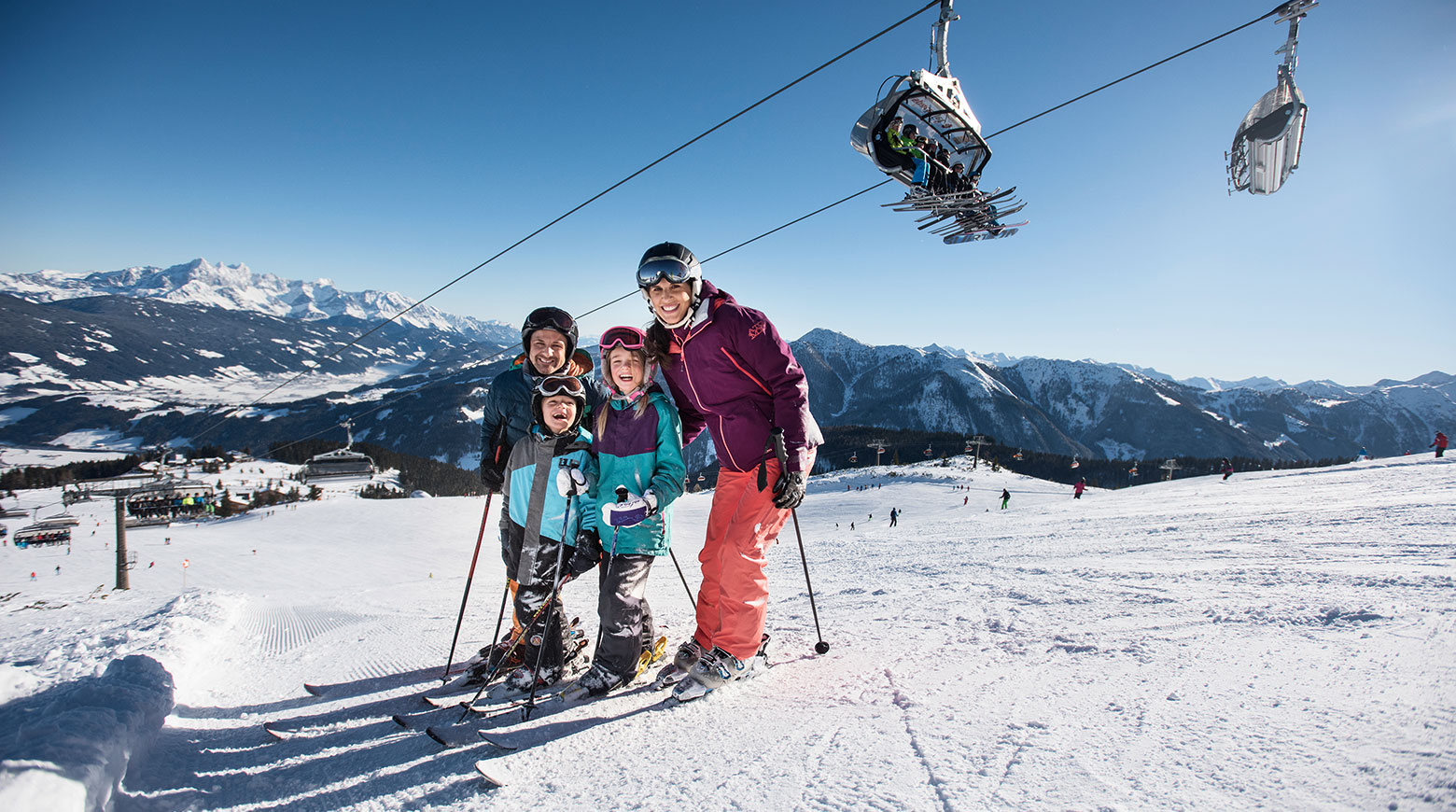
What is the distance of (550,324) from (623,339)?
693mm

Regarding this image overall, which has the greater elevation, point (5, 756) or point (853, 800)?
point (5, 756)

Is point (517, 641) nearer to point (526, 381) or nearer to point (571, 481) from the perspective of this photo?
point (571, 481)

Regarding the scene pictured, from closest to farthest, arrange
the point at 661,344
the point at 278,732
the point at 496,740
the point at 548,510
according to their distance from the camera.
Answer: the point at 496,740, the point at 278,732, the point at 548,510, the point at 661,344

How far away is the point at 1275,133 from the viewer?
16.7 feet

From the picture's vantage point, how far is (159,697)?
123 inches

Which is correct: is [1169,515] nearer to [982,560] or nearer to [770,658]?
[982,560]

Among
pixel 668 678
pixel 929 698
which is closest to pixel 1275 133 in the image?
pixel 929 698

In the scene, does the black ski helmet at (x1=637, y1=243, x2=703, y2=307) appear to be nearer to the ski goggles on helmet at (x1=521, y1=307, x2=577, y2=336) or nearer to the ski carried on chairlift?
the ski goggles on helmet at (x1=521, y1=307, x2=577, y2=336)

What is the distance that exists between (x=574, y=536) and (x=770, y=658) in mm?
1401

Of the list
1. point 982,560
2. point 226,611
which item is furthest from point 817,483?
point 226,611

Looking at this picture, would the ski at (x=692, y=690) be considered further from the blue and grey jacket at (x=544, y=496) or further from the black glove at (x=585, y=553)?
the blue and grey jacket at (x=544, y=496)

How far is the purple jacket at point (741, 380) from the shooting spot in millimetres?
3375

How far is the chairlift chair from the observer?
5.00 meters

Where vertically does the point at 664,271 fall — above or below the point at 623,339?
above
